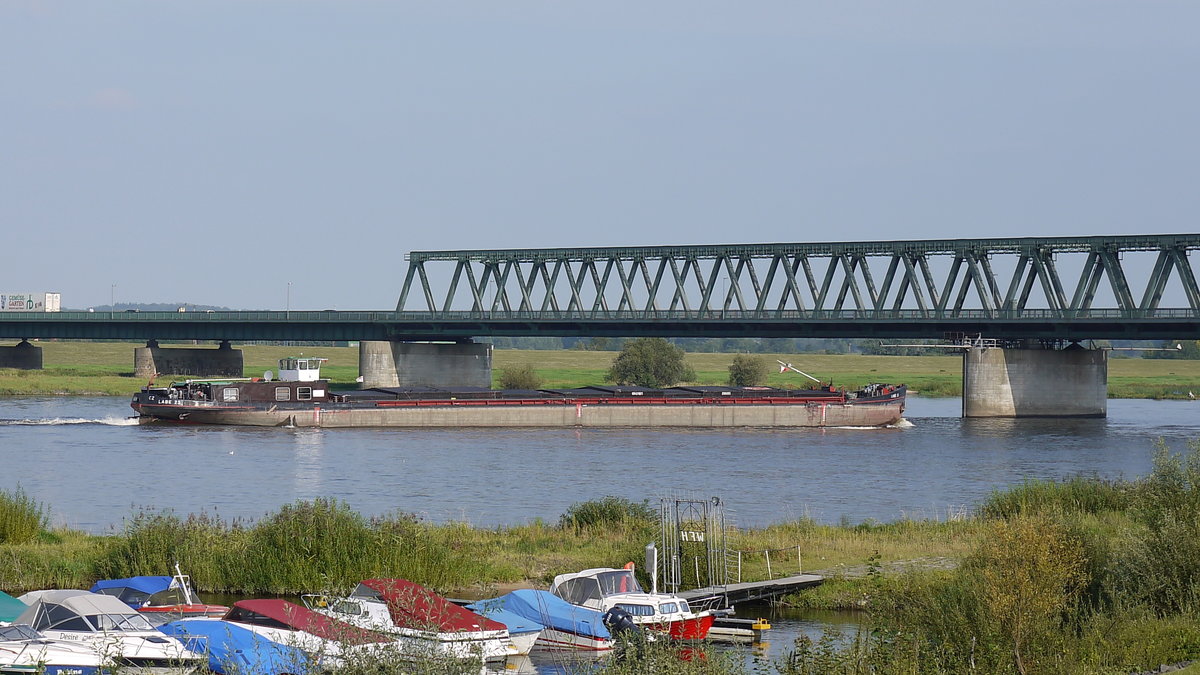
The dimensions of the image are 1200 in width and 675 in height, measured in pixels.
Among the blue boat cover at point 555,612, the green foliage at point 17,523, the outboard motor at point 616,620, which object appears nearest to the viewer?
the outboard motor at point 616,620

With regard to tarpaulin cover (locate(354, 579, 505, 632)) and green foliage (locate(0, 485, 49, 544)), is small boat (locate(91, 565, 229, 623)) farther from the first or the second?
green foliage (locate(0, 485, 49, 544))

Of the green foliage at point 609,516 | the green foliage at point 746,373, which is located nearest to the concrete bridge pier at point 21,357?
the green foliage at point 746,373

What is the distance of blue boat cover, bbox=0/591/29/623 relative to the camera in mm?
22172

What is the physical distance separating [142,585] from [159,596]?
0.42 metres

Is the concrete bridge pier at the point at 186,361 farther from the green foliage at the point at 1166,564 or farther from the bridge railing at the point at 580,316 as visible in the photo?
the green foliage at the point at 1166,564

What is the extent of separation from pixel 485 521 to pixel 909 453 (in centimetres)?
3670

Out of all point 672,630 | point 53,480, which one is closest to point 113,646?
point 672,630

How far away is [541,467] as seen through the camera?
2494 inches

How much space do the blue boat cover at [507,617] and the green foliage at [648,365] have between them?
11179cm

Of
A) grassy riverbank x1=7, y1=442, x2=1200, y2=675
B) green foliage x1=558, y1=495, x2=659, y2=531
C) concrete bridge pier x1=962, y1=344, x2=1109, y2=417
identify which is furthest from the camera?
concrete bridge pier x1=962, y1=344, x2=1109, y2=417

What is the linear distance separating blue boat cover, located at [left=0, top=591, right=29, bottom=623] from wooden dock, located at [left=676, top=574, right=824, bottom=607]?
11893 millimetres

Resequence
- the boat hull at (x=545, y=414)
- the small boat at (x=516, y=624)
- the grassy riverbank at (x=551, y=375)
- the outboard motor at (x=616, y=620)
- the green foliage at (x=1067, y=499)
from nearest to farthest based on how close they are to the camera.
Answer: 1. the small boat at (x=516, y=624)
2. the outboard motor at (x=616, y=620)
3. the green foliage at (x=1067, y=499)
4. the boat hull at (x=545, y=414)
5. the grassy riverbank at (x=551, y=375)

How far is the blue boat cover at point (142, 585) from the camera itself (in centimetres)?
2466

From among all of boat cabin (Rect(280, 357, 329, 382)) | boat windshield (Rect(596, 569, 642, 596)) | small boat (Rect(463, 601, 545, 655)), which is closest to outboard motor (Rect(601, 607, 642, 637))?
boat windshield (Rect(596, 569, 642, 596))
